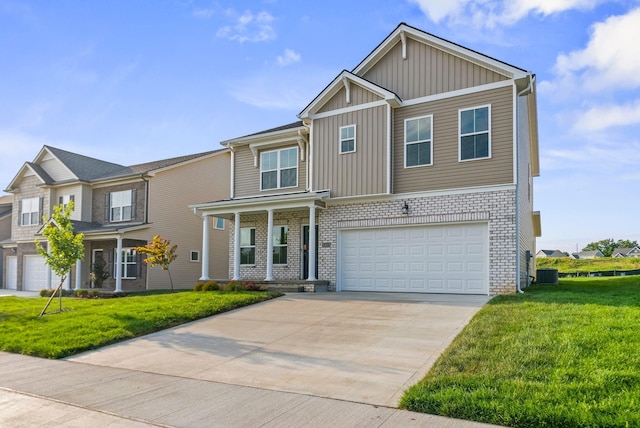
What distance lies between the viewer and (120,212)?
2548 cm

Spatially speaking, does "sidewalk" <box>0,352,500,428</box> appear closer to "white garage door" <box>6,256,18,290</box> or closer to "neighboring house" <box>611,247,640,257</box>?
"white garage door" <box>6,256,18,290</box>

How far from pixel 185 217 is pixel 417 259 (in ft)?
49.9

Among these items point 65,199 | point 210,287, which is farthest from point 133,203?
point 210,287

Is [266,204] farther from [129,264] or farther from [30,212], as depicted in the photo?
[30,212]

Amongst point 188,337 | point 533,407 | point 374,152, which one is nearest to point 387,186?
point 374,152

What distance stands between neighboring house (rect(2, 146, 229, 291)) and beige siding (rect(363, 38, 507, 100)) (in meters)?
11.6

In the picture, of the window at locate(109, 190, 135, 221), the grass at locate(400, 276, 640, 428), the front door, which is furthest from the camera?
the window at locate(109, 190, 135, 221)

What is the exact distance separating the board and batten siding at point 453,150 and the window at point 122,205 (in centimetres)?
1528

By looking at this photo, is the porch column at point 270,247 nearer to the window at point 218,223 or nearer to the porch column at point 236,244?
the porch column at point 236,244

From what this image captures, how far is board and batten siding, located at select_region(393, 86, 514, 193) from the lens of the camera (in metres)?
13.9

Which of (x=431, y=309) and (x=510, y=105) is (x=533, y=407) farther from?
(x=510, y=105)

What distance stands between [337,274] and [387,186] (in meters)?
3.51

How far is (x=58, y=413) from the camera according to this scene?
558 cm

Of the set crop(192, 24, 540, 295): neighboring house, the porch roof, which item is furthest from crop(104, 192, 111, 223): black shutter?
crop(192, 24, 540, 295): neighboring house
